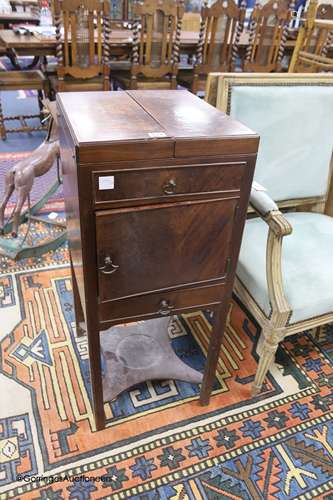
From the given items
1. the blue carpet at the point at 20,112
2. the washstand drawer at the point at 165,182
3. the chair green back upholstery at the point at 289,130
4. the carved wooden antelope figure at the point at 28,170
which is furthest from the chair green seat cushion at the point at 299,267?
the blue carpet at the point at 20,112

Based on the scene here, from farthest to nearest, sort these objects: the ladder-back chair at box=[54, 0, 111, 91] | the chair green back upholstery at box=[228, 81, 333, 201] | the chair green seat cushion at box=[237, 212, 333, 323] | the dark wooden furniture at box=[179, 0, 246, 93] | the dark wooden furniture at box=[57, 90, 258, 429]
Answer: the dark wooden furniture at box=[179, 0, 246, 93], the ladder-back chair at box=[54, 0, 111, 91], the chair green back upholstery at box=[228, 81, 333, 201], the chair green seat cushion at box=[237, 212, 333, 323], the dark wooden furniture at box=[57, 90, 258, 429]

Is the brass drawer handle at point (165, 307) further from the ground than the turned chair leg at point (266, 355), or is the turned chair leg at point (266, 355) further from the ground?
the brass drawer handle at point (165, 307)

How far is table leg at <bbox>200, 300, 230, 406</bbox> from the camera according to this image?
113cm

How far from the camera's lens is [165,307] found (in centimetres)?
104

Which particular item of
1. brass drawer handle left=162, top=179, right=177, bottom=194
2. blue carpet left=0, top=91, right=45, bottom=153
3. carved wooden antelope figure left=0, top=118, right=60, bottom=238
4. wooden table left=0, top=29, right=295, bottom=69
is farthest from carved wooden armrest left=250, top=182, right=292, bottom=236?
blue carpet left=0, top=91, right=45, bottom=153

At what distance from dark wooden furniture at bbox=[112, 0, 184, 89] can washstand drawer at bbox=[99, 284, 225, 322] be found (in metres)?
2.36

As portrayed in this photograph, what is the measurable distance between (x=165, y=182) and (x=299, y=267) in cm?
67

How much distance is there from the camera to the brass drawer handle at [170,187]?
2.77ft

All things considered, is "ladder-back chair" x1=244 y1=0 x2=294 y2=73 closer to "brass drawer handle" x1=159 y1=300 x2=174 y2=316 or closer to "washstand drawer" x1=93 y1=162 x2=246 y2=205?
"washstand drawer" x1=93 y1=162 x2=246 y2=205

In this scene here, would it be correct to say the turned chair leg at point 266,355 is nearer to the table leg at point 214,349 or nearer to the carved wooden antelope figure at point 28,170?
the table leg at point 214,349

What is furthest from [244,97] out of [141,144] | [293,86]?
[141,144]

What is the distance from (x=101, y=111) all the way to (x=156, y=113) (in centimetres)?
13

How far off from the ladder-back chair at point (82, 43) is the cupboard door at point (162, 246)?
2.22m

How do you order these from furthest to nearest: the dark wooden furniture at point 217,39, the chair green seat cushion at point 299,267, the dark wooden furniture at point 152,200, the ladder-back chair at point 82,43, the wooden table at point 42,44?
the dark wooden furniture at point 217,39
the wooden table at point 42,44
the ladder-back chair at point 82,43
the chair green seat cushion at point 299,267
the dark wooden furniture at point 152,200
